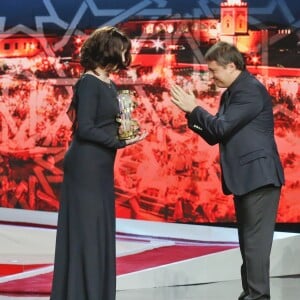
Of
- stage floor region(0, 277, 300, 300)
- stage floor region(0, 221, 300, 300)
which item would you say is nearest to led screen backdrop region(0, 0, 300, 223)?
stage floor region(0, 221, 300, 300)

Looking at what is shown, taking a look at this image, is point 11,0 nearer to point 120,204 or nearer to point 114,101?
point 120,204

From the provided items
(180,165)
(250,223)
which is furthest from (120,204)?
(250,223)

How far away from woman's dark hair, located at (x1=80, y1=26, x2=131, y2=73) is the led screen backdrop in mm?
3042

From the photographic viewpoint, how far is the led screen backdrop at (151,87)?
5.31 meters

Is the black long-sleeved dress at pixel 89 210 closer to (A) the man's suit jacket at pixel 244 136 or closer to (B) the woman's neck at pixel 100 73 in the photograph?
(B) the woman's neck at pixel 100 73

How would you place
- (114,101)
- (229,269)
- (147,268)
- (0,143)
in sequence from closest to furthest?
(114,101) → (147,268) → (229,269) → (0,143)

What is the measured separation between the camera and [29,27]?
554cm

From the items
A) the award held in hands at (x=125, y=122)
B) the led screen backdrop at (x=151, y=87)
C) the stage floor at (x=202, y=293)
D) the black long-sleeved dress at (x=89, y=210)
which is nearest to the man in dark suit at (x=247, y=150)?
the award held in hands at (x=125, y=122)

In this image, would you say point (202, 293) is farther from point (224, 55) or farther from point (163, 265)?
point (224, 55)

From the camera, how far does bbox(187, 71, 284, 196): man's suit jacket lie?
8.20ft

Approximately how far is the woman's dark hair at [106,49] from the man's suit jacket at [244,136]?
0.37 metres

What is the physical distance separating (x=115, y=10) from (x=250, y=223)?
3.23 m

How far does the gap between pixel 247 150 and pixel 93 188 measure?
0.57 m

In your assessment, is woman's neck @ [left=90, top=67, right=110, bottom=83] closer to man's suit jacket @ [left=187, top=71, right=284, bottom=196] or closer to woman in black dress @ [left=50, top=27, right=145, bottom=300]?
woman in black dress @ [left=50, top=27, right=145, bottom=300]
